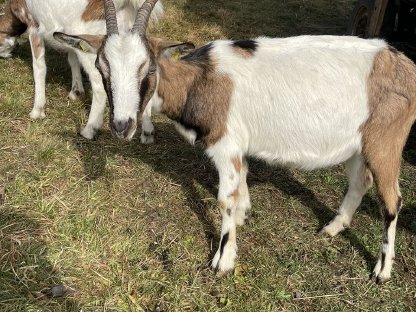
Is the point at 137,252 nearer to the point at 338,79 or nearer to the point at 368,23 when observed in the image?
the point at 338,79

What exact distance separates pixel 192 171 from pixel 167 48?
1869mm

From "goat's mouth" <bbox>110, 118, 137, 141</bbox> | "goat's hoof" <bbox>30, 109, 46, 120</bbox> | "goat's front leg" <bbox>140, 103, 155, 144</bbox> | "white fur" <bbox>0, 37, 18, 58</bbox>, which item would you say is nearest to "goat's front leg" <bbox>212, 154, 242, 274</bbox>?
"goat's mouth" <bbox>110, 118, 137, 141</bbox>

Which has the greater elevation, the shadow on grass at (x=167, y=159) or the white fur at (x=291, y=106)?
the white fur at (x=291, y=106)

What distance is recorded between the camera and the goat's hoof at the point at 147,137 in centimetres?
518

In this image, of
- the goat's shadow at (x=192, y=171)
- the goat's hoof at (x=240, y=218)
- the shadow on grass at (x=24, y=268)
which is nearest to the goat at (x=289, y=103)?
the goat's hoof at (x=240, y=218)

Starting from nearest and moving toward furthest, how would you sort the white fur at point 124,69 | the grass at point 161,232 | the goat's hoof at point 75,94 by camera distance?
1. the white fur at point 124,69
2. the grass at point 161,232
3. the goat's hoof at point 75,94

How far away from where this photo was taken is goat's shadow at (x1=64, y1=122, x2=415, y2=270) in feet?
13.9

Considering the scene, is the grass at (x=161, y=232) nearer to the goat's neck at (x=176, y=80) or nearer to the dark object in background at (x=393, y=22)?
the goat's neck at (x=176, y=80)

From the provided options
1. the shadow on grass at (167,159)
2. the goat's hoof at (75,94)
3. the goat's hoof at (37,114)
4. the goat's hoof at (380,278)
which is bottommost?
the goat's hoof at (380,278)

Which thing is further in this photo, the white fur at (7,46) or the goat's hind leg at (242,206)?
the white fur at (7,46)

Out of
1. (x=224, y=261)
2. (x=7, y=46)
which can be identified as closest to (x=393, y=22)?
(x=224, y=261)

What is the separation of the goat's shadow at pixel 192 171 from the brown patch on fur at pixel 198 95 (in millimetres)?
1045

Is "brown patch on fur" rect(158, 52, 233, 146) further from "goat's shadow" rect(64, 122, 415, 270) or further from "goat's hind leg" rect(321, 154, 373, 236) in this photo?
"goat's hind leg" rect(321, 154, 373, 236)

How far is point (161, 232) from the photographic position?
12.8 feet
